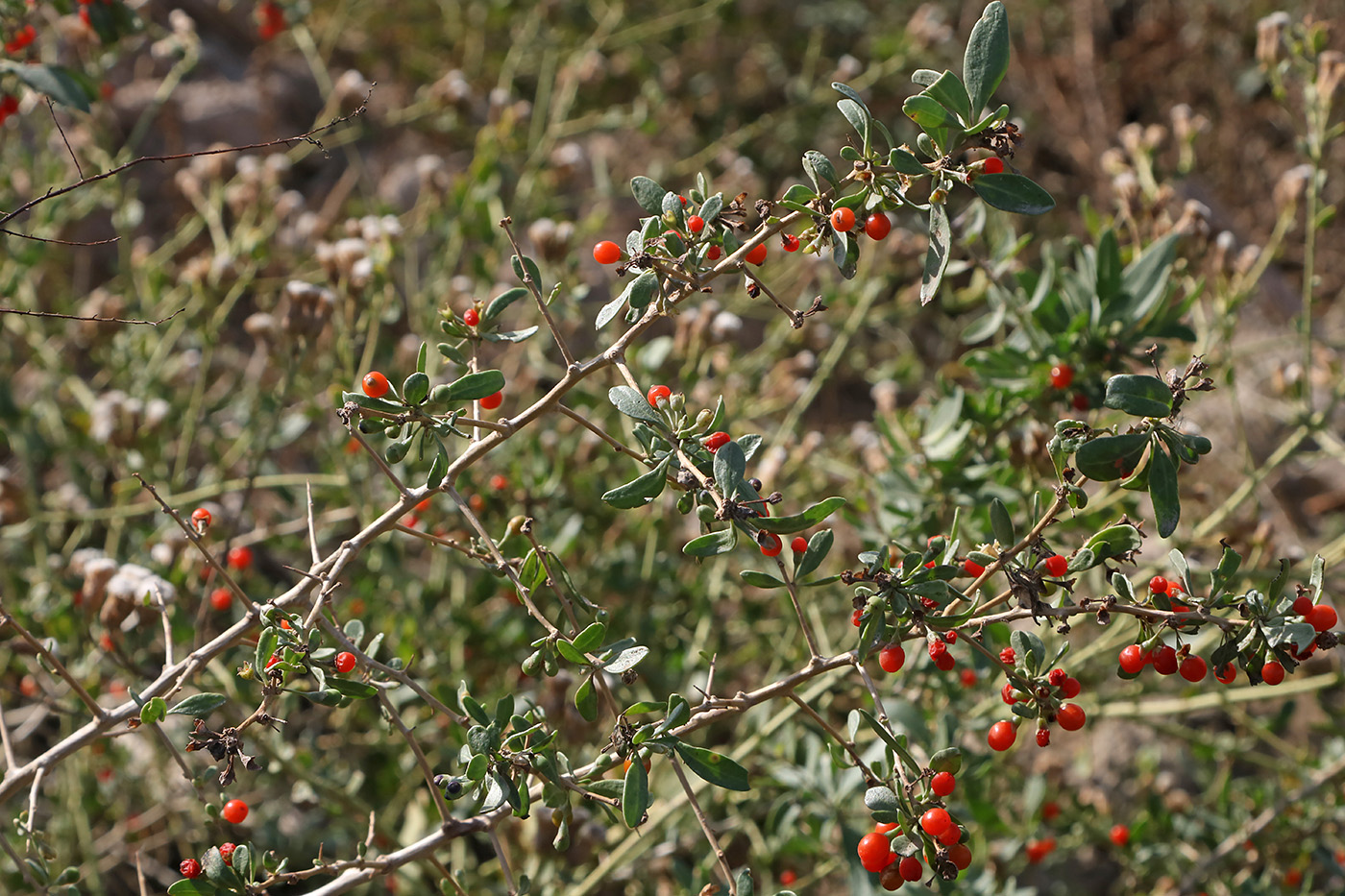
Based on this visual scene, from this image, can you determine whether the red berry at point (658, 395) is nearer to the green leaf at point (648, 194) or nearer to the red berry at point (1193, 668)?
the green leaf at point (648, 194)

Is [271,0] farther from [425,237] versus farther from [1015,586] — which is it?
[1015,586]

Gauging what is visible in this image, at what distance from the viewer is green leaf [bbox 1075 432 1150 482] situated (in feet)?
3.91

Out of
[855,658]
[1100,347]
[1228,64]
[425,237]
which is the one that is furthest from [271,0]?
[1228,64]

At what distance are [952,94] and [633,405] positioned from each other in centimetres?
53

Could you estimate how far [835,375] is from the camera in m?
4.16

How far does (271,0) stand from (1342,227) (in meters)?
5.04

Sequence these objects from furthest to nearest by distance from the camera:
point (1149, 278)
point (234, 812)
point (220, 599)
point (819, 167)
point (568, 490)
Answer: point (568, 490) → point (220, 599) → point (1149, 278) → point (234, 812) → point (819, 167)

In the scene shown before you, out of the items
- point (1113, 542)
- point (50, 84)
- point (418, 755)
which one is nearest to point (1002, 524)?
point (1113, 542)

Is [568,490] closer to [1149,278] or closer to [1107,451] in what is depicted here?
[1149,278]

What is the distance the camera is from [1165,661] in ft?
3.92

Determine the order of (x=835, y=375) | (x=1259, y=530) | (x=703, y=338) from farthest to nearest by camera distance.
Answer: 1. (x=835, y=375)
2. (x=703, y=338)
3. (x=1259, y=530)

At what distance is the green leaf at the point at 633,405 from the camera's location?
1217 millimetres

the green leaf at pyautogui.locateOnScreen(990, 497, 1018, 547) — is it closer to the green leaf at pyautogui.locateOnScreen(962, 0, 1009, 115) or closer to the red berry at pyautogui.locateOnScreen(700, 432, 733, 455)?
the red berry at pyautogui.locateOnScreen(700, 432, 733, 455)

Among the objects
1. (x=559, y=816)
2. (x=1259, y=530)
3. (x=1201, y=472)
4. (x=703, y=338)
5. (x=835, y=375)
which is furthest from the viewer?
(x=835, y=375)
